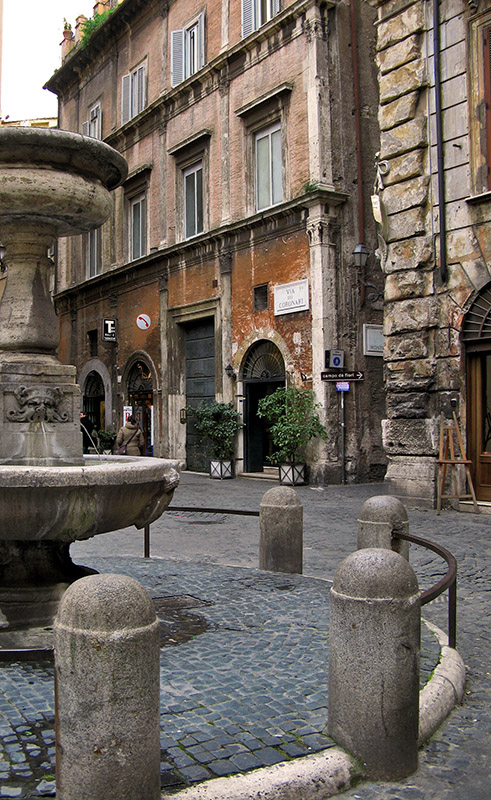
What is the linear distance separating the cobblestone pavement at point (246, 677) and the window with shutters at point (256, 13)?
13.9 metres

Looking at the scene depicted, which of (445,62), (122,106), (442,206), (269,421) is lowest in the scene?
(269,421)

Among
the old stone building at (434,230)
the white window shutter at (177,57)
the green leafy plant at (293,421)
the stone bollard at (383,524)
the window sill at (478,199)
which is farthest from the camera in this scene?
the white window shutter at (177,57)

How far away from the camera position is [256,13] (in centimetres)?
1770

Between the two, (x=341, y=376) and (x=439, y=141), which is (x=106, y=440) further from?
(x=439, y=141)

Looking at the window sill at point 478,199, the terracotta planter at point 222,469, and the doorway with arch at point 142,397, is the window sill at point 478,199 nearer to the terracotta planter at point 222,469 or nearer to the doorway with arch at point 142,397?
the terracotta planter at point 222,469

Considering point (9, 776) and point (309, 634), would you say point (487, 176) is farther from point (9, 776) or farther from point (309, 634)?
point (9, 776)

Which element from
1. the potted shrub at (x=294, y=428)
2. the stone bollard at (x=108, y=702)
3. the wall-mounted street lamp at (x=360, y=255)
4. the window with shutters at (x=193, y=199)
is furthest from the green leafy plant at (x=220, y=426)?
the stone bollard at (x=108, y=702)

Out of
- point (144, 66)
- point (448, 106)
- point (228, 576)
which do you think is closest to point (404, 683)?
point (228, 576)

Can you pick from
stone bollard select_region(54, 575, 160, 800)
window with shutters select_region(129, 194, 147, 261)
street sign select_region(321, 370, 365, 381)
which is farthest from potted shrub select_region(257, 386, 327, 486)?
stone bollard select_region(54, 575, 160, 800)

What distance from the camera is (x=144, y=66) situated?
74.4ft

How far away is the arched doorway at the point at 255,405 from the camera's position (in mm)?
17625

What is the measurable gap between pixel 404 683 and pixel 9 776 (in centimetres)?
156

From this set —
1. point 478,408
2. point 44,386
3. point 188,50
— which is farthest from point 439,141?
point 188,50

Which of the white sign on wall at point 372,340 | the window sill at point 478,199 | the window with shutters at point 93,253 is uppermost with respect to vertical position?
the window with shutters at point 93,253
